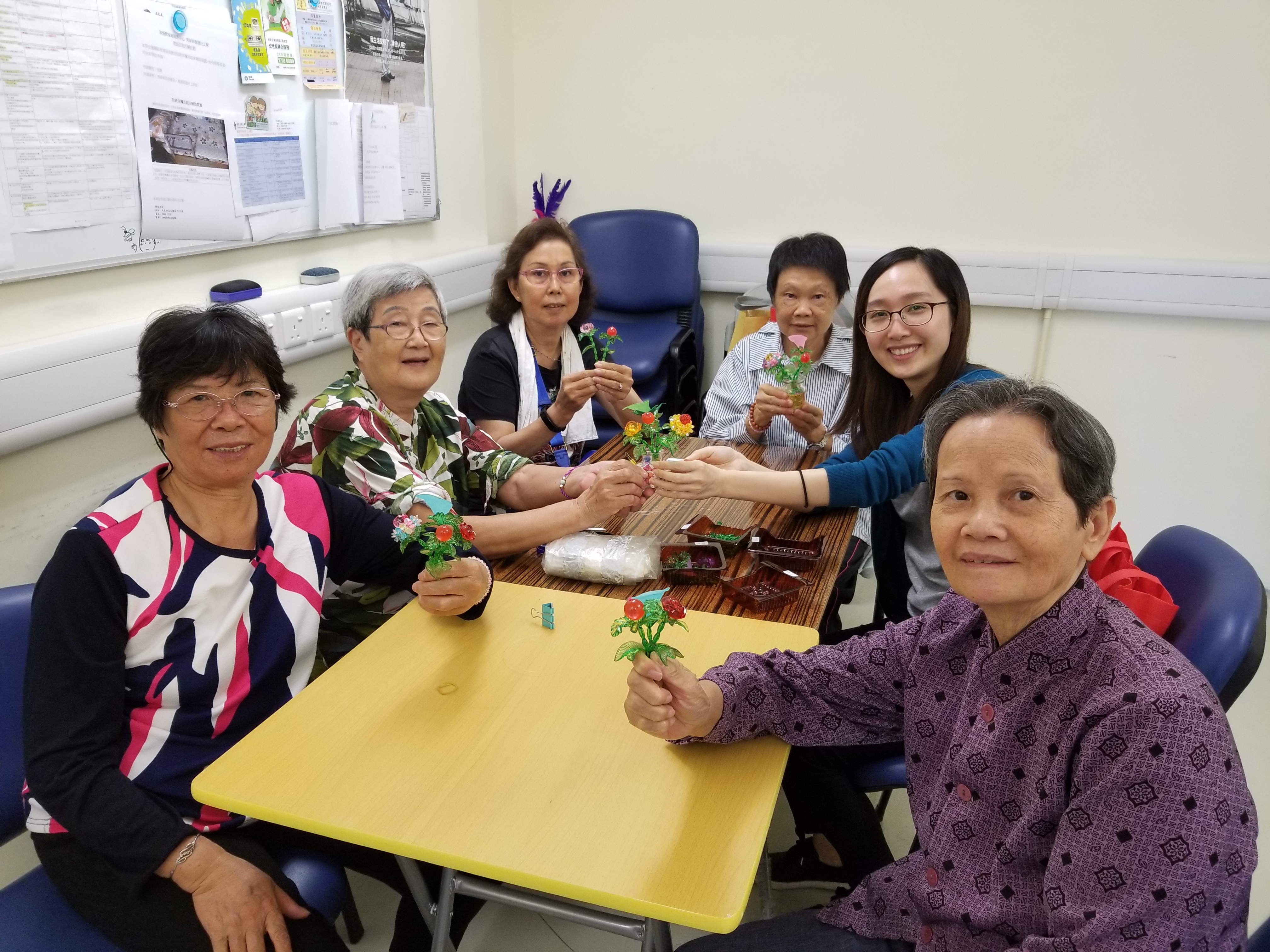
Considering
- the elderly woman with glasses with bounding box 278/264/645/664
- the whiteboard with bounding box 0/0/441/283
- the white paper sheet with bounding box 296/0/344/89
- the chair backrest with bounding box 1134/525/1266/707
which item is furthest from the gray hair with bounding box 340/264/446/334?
the chair backrest with bounding box 1134/525/1266/707

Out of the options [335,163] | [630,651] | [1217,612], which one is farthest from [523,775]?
[335,163]

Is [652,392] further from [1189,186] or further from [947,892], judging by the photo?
[947,892]

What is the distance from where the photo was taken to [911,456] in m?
1.84

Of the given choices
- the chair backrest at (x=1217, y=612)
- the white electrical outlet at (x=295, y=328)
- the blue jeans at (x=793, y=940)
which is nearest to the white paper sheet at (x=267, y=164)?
the white electrical outlet at (x=295, y=328)

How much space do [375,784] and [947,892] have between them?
2.44 feet

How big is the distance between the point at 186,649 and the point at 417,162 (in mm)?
2395

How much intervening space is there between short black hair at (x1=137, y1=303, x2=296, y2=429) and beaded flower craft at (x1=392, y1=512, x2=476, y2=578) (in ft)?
1.21

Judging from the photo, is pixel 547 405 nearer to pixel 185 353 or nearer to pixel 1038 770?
pixel 185 353

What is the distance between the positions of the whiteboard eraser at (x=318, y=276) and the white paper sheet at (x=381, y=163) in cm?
33

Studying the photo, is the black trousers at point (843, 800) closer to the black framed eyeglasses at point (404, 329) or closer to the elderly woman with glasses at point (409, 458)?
the elderly woman with glasses at point (409, 458)

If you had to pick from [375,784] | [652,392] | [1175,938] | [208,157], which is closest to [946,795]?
[1175,938]

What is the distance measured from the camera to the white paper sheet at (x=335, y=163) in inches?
109

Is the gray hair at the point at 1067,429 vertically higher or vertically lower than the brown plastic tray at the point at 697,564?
higher

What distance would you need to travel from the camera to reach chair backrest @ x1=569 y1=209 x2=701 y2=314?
3766mm
